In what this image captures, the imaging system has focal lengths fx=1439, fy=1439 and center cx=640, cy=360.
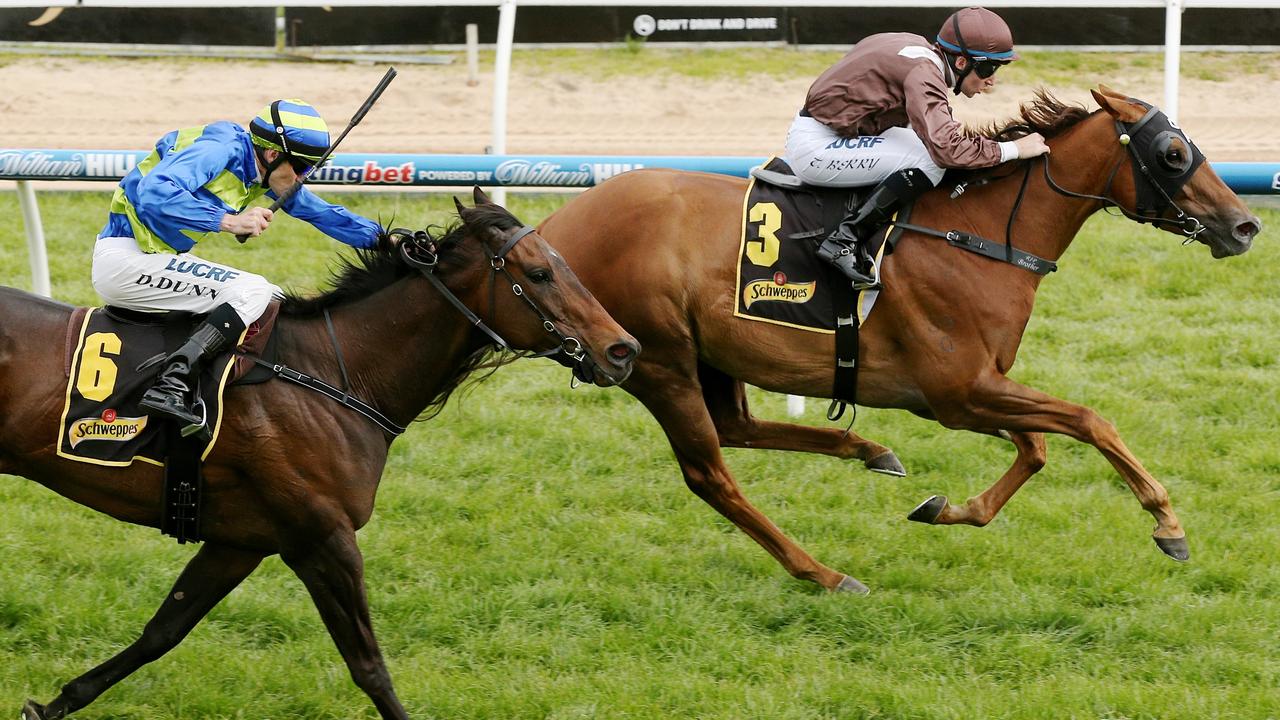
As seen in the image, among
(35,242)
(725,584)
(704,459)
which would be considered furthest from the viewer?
(35,242)

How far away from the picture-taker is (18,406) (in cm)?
438

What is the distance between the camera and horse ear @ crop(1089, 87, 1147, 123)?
5516 millimetres

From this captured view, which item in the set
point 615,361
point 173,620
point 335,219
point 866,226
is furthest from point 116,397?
point 866,226

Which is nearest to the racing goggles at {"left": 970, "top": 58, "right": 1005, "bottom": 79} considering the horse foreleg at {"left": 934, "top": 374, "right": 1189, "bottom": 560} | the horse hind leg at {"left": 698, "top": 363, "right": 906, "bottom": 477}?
the horse foreleg at {"left": 934, "top": 374, "right": 1189, "bottom": 560}

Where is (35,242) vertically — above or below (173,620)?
above

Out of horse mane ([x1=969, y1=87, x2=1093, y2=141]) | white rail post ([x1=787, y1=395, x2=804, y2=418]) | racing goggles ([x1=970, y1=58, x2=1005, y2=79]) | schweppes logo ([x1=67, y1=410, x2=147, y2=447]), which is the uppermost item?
racing goggles ([x1=970, y1=58, x2=1005, y2=79])

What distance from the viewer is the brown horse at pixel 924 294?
5492mm

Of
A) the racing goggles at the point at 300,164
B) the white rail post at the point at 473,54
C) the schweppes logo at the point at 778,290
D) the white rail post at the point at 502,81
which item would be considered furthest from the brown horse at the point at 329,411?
the white rail post at the point at 473,54

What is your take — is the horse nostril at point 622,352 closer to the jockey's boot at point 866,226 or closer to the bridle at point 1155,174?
the jockey's boot at point 866,226

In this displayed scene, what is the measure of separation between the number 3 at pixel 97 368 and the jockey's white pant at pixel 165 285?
164 mm

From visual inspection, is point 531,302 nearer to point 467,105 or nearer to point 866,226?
point 866,226

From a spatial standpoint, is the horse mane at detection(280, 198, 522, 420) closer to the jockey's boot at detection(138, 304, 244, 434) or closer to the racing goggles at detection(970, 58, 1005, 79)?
the jockey's boot at detection(138, 304, 244, 434)

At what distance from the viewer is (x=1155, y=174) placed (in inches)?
215

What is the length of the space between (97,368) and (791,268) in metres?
2.59
